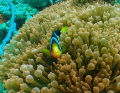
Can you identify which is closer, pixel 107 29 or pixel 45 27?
pixel 107 29

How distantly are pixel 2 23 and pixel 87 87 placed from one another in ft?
13.3

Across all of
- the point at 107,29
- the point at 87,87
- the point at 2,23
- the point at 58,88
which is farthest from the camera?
the point at 2,23

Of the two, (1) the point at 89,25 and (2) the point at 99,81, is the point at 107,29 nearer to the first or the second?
(1) the point at 89,25

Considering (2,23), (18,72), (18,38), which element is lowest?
(18,72)

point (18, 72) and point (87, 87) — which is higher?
point (18, 72)

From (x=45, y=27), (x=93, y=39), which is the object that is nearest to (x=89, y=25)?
(x=93, y=39)

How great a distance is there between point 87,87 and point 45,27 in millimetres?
1533

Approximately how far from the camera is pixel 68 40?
1.79 metres

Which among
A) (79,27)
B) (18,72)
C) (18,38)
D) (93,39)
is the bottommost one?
(18,72)

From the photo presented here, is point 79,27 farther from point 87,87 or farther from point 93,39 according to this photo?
point 87,87

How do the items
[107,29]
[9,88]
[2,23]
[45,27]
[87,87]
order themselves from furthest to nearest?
1. [2,23]
2. [45,27]
3. [107,29]
4. [9,88]
5. [87,87]

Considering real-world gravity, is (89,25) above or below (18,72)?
above

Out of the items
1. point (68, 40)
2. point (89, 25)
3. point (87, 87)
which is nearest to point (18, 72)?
point (68, 40)

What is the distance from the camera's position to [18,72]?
1.84 metres
